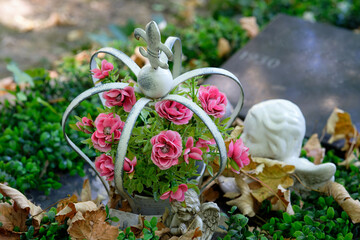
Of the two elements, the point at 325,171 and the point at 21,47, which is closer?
the point at 325,171

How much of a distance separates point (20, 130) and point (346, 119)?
207cm

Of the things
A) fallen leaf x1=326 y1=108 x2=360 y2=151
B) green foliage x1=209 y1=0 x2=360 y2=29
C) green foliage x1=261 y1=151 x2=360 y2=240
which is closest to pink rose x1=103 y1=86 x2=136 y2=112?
green foliage x1=261 y1=151 x2=360 y2=240

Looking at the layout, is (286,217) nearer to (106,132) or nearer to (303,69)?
(106,132)

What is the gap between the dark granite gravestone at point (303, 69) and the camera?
2898mm

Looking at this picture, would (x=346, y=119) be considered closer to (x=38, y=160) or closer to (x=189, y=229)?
(x=189, y=229)

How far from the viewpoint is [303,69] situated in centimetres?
323

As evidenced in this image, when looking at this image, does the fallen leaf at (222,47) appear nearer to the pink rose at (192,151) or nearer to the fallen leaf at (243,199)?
the fallen leaf at (243,199)

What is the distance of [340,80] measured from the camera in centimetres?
308

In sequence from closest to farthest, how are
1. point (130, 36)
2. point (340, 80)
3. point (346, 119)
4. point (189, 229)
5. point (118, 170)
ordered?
point (118, 170) → point (189, 229) → point (346, 119) → point (340, 80) → point (130, 36)

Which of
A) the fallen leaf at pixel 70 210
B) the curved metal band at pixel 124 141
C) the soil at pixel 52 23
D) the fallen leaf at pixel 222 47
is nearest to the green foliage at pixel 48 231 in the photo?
the fallen leaf at pixel 70 210

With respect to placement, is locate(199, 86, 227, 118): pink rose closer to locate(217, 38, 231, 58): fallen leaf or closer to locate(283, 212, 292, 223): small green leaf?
locate(283, 212, 292, 223): small green leaf

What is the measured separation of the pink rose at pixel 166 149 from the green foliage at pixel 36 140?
960 millimetres

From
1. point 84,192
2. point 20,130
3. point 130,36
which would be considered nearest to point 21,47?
point 130,36

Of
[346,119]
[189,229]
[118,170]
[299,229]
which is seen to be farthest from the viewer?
[346,119]
